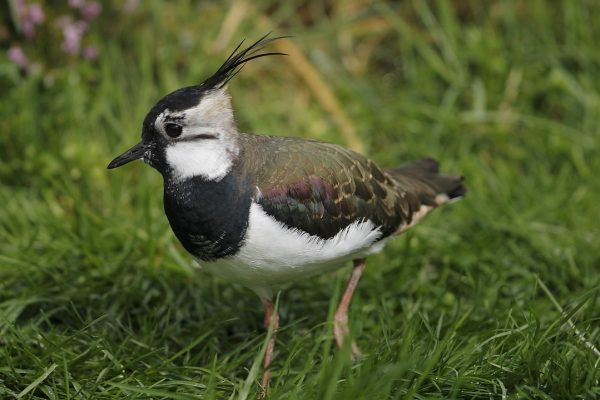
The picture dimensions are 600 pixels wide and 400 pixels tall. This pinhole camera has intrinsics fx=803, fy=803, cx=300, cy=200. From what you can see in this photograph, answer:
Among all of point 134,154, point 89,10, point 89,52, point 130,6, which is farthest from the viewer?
point 130,6

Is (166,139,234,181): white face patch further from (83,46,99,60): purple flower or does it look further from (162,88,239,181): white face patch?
(83,46,99,60): purple flower

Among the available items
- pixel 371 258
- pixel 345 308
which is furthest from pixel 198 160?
pixel 371 258

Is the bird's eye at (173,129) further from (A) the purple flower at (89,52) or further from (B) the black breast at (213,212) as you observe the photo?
(A) the purple flower at (89,52)

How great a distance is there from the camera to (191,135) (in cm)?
335

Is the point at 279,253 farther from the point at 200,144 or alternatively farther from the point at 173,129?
the point at 173,129

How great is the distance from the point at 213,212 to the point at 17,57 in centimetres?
267

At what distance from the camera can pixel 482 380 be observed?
3178 millimetres

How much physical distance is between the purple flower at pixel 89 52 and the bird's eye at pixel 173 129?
2523 millimetres

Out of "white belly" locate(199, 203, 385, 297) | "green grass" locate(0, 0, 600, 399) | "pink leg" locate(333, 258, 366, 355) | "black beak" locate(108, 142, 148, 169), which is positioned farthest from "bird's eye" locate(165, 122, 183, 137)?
"pink leg" locate(333, 258, 366, 355)

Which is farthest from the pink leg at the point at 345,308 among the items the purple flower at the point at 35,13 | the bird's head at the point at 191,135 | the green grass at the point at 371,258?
the purple flower at the point at 35,13

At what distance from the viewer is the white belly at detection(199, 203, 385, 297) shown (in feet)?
10.8

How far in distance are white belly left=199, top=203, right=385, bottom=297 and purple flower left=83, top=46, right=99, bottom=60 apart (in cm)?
266

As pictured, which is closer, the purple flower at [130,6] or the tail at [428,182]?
the tail at [428,182]

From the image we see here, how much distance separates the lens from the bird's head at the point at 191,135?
333 cm
